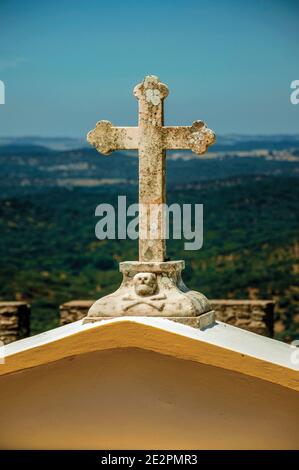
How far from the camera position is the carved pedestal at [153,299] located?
7.84 metres

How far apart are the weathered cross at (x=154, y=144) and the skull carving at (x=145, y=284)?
0.27 m

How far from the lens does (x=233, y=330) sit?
27.6 feet

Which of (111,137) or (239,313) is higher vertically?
(239,313)

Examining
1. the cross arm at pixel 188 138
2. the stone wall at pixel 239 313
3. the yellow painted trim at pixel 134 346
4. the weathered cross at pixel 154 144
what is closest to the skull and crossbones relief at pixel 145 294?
the weathered cross at pixel 154 144

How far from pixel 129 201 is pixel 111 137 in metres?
27.9

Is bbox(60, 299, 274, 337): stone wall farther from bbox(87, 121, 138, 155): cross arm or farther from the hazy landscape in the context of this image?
the hazy landscape

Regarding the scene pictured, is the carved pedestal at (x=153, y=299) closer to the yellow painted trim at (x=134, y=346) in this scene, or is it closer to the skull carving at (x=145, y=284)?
the skull carving at (x=145, y=284)

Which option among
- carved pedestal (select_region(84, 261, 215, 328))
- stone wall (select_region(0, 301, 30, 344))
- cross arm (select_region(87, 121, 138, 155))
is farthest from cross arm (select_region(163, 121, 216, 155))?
stone wall (select_region(0, 301, 30, 344))

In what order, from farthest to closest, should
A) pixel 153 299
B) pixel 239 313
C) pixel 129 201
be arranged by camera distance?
pixel 129 201, pixel 239 313, pixel 153 299

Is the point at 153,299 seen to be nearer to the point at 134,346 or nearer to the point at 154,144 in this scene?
the point at 134,346

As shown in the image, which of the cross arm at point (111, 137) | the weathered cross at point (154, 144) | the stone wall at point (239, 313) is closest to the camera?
the weathered cross at point (154, 144)

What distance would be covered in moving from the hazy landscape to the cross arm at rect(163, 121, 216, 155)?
62.0 feet

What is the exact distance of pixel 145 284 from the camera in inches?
313

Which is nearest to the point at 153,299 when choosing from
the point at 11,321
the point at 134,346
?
the point at 134,346
